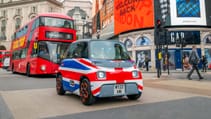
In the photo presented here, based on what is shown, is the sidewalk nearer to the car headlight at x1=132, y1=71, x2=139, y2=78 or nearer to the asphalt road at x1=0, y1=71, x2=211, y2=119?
the asphalt road at x1=0, y1=71, x2=211, y2=119

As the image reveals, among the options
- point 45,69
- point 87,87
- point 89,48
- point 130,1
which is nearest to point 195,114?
point 87,87

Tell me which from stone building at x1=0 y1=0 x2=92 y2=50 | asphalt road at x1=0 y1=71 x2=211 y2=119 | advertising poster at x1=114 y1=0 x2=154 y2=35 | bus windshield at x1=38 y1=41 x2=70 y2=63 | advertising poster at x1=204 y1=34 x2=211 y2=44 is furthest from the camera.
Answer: stone building at x1=0 y1=0 x2=92 y2=50

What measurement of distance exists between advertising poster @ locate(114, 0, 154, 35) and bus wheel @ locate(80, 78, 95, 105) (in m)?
26.8

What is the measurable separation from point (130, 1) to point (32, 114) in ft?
100

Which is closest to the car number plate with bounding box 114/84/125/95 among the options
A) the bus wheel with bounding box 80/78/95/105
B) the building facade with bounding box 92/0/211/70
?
the bus wheel with bounding box 80/78/95/105

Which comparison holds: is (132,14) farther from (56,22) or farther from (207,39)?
(56,22)

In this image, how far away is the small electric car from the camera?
239 inches

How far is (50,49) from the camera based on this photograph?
15547mm

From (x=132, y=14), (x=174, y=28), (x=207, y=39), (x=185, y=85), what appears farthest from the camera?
(x=132, y=14)

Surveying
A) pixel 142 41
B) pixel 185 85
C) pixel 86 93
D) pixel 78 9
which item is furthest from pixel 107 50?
pixel 78 9

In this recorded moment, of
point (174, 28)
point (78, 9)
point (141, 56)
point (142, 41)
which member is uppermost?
point (78, 9)

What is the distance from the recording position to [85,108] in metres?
5.94

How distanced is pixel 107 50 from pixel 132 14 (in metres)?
27.8

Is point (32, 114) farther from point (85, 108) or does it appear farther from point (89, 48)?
point (89, 48)
